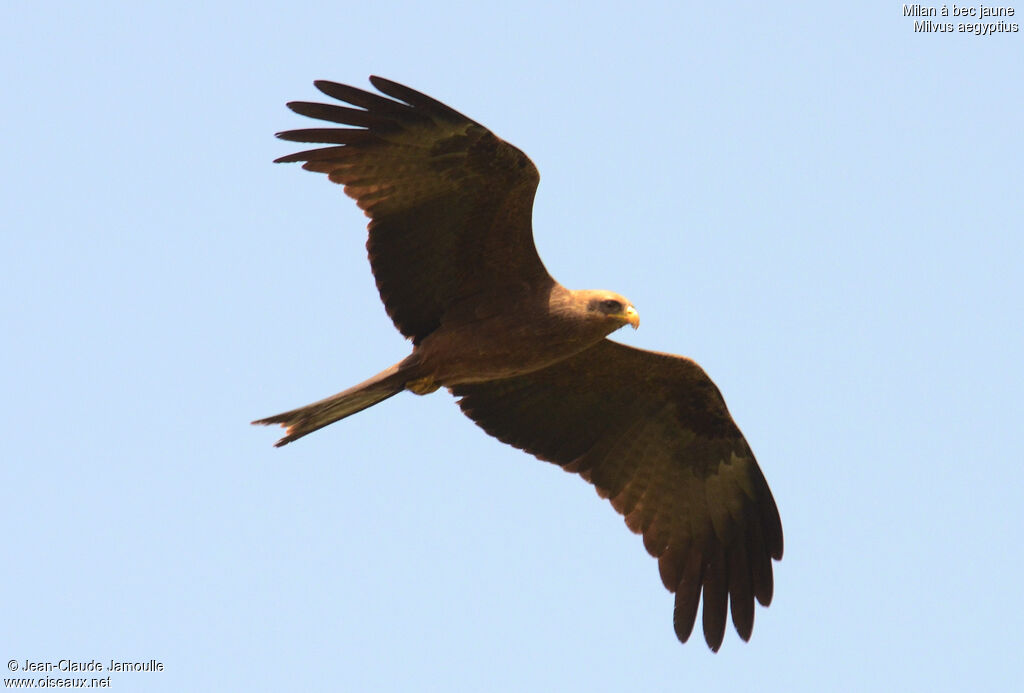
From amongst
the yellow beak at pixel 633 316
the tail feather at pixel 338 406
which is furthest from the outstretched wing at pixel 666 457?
the yellow beak at pixel 633 316

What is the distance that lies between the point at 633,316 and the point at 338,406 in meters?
2.19

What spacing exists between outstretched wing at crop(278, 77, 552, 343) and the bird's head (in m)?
0.56

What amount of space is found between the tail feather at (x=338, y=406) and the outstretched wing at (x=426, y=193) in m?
0.45

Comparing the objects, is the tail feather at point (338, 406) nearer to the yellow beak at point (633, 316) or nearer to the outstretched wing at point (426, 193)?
the outstretched wing at point (426, 193)

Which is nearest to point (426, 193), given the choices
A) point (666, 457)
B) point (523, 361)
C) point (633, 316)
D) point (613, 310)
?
point (523, 361)

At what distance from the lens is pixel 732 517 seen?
11.8m

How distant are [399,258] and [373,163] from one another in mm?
754

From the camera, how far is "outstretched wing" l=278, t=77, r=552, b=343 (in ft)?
32.5

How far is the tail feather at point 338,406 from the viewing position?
10.1 meters

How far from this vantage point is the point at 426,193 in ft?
33.6

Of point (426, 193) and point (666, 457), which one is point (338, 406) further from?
point (666, 457)

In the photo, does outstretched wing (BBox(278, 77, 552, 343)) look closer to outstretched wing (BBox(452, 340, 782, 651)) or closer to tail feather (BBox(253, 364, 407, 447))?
tail feather (BBox(253, 364, 407, 447))

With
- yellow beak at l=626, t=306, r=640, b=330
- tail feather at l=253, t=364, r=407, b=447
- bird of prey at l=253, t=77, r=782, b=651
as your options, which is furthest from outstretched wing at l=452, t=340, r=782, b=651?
yellow beak at l=626, t=306, r=640, b=330

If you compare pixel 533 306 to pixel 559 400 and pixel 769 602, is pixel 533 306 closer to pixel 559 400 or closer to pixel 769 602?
pixel 559 400
